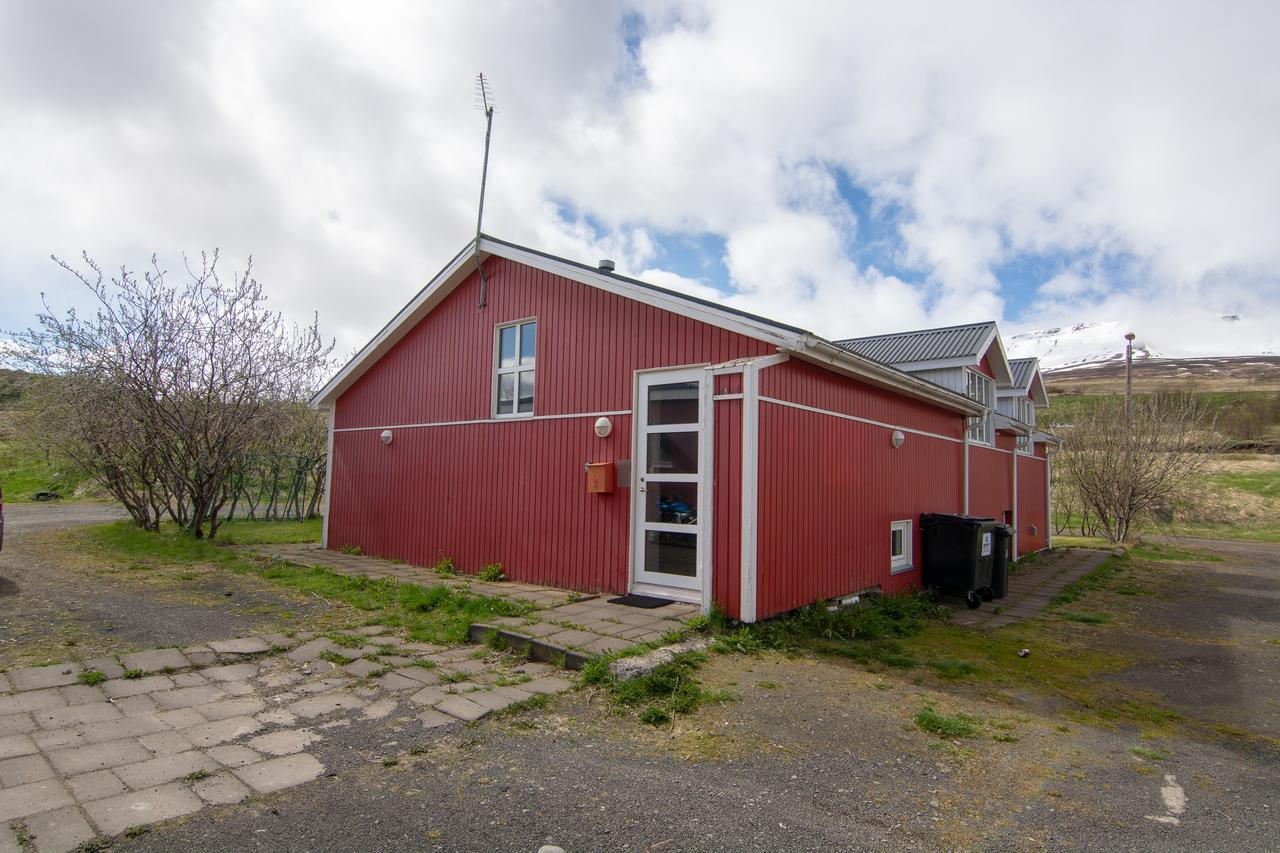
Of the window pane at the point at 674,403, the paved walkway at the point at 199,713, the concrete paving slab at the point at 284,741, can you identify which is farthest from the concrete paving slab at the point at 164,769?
the window pane at the point at 674,403

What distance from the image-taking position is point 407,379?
10.3 m

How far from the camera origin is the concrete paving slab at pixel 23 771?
2931 mm

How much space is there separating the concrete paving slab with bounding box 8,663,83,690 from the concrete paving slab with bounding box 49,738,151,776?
1.22m

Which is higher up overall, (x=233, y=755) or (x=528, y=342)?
(x=528, y=342)

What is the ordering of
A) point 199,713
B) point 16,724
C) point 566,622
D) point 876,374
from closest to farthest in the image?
point 16,724
point 199,713
point 566,622
point 876,374

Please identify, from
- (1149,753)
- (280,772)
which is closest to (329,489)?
(280,772)

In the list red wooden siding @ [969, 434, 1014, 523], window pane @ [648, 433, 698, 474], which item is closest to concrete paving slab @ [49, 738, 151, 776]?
window pane @ [648, 433, 698, 474]

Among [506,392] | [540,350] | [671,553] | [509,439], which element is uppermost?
[540,350]

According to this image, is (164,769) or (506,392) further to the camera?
(506,392)

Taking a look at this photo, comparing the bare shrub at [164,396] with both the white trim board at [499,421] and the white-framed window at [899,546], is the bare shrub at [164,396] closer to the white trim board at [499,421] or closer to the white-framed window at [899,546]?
the white trim board at [499,421]

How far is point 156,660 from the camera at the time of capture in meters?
4.72

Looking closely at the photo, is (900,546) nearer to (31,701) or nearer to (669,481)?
(669,481)

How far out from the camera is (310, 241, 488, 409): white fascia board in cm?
938

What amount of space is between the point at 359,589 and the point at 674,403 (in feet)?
13.5
